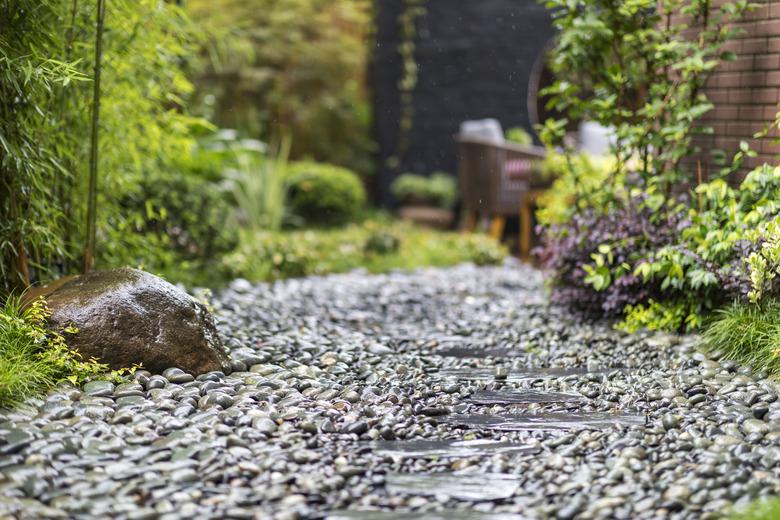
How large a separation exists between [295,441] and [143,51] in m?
2.23

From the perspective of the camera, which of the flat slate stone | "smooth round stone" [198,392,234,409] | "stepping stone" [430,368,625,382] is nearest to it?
"smooth round stone" [198,392,234,409]

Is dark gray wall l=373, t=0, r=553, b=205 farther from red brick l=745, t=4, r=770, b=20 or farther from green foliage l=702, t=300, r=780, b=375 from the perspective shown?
green foliage l=702, t=300, r=780, b=375

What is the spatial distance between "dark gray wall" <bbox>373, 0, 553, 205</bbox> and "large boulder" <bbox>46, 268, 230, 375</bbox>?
20.9 ft

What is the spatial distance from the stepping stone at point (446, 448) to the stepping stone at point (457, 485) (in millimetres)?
137

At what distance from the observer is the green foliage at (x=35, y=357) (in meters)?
2.63

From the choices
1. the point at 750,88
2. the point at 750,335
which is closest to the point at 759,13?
the point at 750,88

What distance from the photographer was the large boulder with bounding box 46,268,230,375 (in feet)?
9.56

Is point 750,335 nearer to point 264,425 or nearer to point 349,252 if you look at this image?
point 264,425

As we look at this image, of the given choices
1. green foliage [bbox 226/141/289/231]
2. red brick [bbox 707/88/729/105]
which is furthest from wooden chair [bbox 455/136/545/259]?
red brick [bbox 707/88/729/105]

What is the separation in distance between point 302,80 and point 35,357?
22.3 feet

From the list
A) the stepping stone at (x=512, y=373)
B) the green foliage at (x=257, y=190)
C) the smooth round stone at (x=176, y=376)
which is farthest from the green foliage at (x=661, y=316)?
the green foliage at (x=257, y=190)

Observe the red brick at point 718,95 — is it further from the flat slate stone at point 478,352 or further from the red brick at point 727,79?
the flat slate stone at point 478,352

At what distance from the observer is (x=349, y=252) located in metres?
6.64

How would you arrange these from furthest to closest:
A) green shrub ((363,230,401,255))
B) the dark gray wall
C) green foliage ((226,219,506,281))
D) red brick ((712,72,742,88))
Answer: the dark gray wall
green shrub ((363,230,401,255))
green foliage ((226,219,506,281))
red brick ((712,72,742,88))
